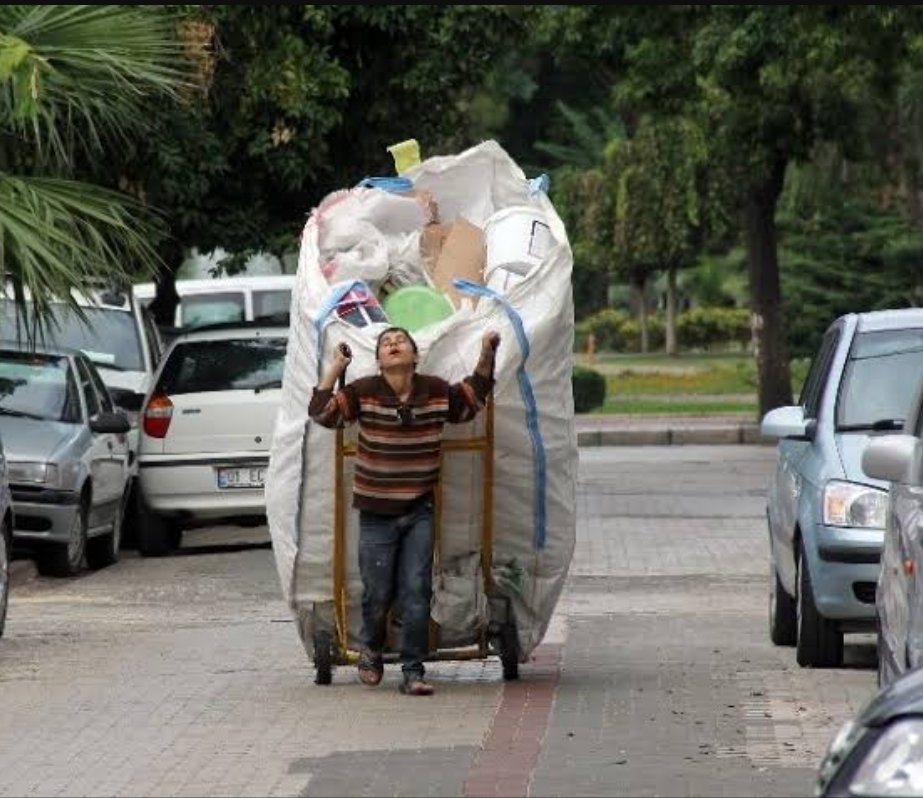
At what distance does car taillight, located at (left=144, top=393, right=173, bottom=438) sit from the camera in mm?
20188

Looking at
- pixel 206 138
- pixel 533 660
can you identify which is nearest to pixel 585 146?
pixel 206 138

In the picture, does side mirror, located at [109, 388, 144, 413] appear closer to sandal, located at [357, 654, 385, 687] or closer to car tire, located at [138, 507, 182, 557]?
car tire, located at [138, 507, 182, 557]

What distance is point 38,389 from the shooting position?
19.3 meters

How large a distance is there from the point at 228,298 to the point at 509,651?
20.0 meters

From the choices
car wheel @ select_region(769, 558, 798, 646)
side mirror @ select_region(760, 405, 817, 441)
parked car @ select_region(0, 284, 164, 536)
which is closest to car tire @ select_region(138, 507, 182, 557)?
parked car @ select_region(0, 284, 164, 536)

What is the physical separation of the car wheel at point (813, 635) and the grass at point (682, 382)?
2703 centimetres

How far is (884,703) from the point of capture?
20.6ft

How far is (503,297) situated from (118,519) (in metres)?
9.21

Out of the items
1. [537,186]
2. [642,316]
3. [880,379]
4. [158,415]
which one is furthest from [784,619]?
[642,316]

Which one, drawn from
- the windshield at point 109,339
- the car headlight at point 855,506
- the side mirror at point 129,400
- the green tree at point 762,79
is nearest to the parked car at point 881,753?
the car headlight at point 855,506

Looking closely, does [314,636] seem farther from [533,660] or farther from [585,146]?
[585,146]

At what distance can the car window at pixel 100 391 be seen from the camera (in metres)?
19.7

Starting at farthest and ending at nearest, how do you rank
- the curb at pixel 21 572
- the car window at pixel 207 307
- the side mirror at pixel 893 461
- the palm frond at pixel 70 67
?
the car window at pixel 207 307
the curb at pixel 21 572
the palm frond at pixel 70 67
the side mirror at pixel 893 461

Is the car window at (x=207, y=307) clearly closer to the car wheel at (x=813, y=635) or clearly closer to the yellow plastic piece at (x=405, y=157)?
the yellow plastic piece at (x=405, y=157)
